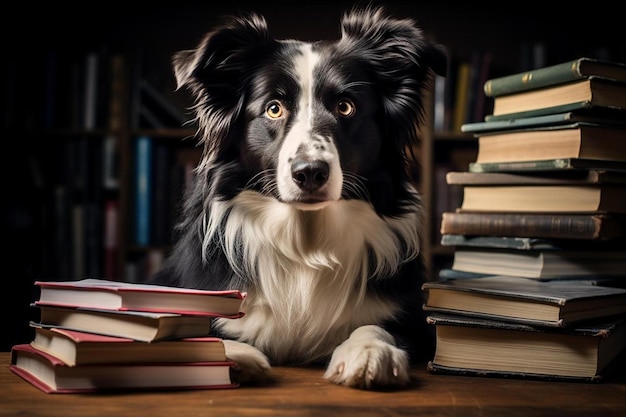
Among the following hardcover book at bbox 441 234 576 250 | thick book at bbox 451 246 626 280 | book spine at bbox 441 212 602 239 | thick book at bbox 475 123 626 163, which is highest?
thick book at bbox 475 123 626 163

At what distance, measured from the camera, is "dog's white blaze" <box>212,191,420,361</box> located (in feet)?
4.79

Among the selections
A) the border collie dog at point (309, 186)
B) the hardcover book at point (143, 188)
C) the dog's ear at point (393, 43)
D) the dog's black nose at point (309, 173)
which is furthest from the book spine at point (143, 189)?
the dog's black nose at point (309, 173)

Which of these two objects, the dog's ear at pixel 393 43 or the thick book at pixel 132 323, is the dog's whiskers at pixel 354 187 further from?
the thick book at pixel 132 323

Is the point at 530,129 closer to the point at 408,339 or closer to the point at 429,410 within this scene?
the point at 408,339

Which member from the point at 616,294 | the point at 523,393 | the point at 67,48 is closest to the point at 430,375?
the point at 523,393

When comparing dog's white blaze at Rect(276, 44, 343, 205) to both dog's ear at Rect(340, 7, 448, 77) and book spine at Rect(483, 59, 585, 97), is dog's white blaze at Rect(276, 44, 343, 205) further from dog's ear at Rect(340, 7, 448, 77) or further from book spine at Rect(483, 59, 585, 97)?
book spine at Rect(483, 59, 585, 97)

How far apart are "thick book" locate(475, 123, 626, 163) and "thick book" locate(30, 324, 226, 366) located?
72cm

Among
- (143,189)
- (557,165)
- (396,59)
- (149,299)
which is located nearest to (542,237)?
(557,165)

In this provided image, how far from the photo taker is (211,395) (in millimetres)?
1067

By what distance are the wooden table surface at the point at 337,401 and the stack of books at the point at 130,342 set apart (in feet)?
0.08

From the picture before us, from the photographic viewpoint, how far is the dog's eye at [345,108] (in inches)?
60.5

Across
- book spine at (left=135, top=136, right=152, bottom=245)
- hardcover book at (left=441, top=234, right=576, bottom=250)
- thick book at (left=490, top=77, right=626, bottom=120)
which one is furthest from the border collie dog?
book spine at (left=135, top=136, right=152, bottom=245)

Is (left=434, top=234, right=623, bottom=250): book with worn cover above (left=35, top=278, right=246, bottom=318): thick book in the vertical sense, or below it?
above

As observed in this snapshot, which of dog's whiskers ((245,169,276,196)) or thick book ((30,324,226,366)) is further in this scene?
dog's whiskers ((245,169,276,196))
